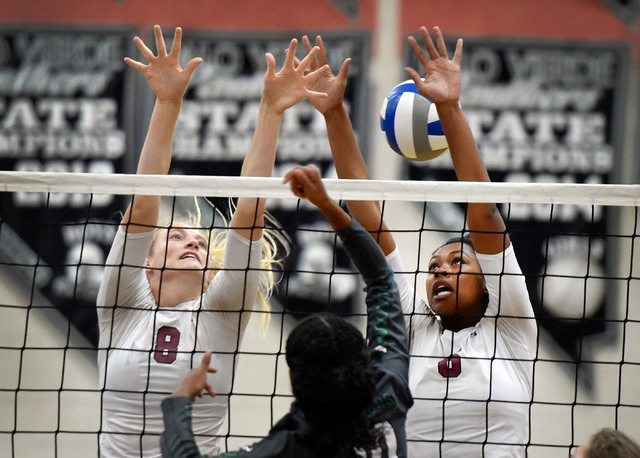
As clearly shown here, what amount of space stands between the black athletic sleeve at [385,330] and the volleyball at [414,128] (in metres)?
1.21

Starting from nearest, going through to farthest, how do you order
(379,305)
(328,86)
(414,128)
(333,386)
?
(333,386) → (379,305) → (328,86) → (414,128)

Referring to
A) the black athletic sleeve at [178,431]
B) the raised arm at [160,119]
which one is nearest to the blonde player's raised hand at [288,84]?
the raised arm at [160,119]

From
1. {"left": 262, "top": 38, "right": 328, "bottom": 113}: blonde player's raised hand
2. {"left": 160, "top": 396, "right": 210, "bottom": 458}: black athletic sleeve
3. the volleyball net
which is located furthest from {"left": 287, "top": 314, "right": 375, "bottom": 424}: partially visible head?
the volleyball net

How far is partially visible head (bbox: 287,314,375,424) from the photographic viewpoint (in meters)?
1.77

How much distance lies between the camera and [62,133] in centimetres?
593

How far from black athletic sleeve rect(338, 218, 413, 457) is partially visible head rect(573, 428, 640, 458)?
44 centimetres

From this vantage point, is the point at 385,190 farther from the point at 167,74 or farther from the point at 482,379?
the point at 167,74

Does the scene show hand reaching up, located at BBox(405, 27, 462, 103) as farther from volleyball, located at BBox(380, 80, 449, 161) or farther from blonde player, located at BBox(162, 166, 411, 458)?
blonde player, located at BBox(162, 166, 411, 458)

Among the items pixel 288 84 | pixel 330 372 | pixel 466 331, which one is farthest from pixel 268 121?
pixel 330 372

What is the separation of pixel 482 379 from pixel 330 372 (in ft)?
3.36

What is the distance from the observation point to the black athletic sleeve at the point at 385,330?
6.40ft

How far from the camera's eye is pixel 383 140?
5.84 m

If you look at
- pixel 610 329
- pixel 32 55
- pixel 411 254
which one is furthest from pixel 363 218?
pixel 32 55

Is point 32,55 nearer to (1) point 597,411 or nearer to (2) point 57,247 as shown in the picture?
(2) point 57,247
